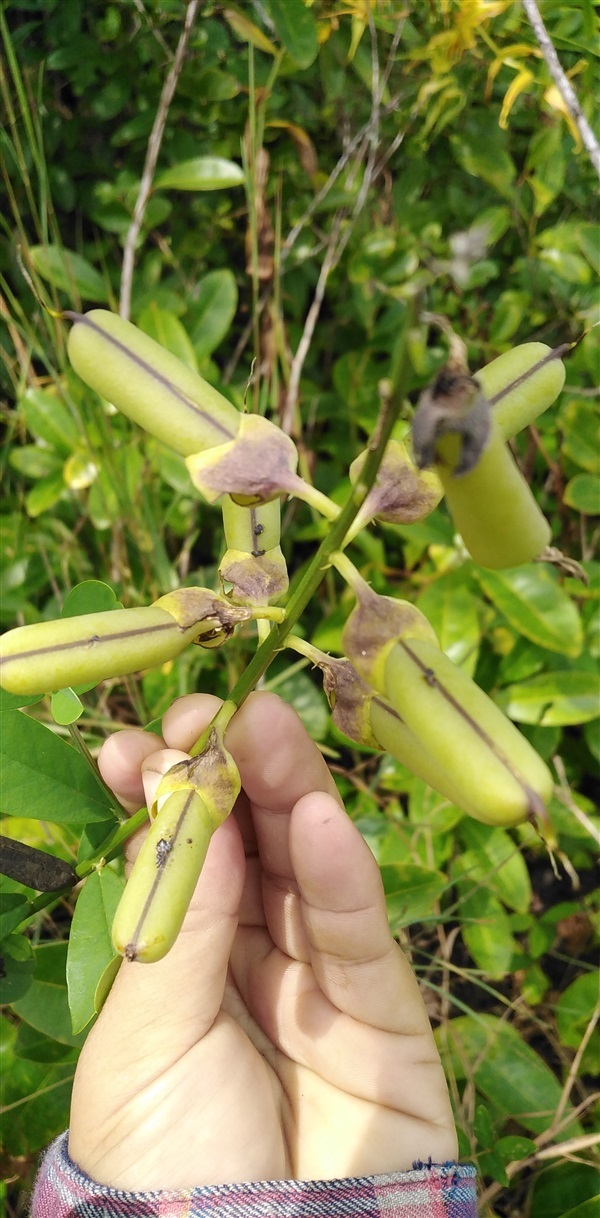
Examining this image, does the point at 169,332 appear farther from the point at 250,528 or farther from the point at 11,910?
the point at 11,910

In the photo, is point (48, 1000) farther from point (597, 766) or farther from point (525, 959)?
point (597, 766)

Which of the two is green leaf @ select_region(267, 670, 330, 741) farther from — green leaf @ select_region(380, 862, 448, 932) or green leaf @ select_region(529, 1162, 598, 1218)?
green leaf @ select_region(529, 1162, 598, 1218)

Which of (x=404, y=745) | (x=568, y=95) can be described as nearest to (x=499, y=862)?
(x=404, y=745)

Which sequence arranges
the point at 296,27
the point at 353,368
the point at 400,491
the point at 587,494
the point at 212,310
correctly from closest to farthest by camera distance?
the point at 400,491
the point at 296,27
the point at 587,494
the point at 212,310
the point at 353,368

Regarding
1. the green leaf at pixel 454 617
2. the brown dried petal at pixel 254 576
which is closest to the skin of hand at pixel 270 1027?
the brown dried petal at pixel 254 576

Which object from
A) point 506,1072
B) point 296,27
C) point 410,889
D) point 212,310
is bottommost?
point 506,1072

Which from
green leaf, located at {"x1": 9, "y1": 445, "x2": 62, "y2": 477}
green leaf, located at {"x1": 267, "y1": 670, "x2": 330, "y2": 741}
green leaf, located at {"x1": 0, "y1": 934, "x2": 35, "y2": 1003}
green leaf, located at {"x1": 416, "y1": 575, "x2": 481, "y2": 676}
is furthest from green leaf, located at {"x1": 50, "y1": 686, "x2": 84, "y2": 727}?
green leaf, located at {"x1": 9, "y1": 445, "x2": 62, "y2": 477}

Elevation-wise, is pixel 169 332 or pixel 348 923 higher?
pixel 169 332
